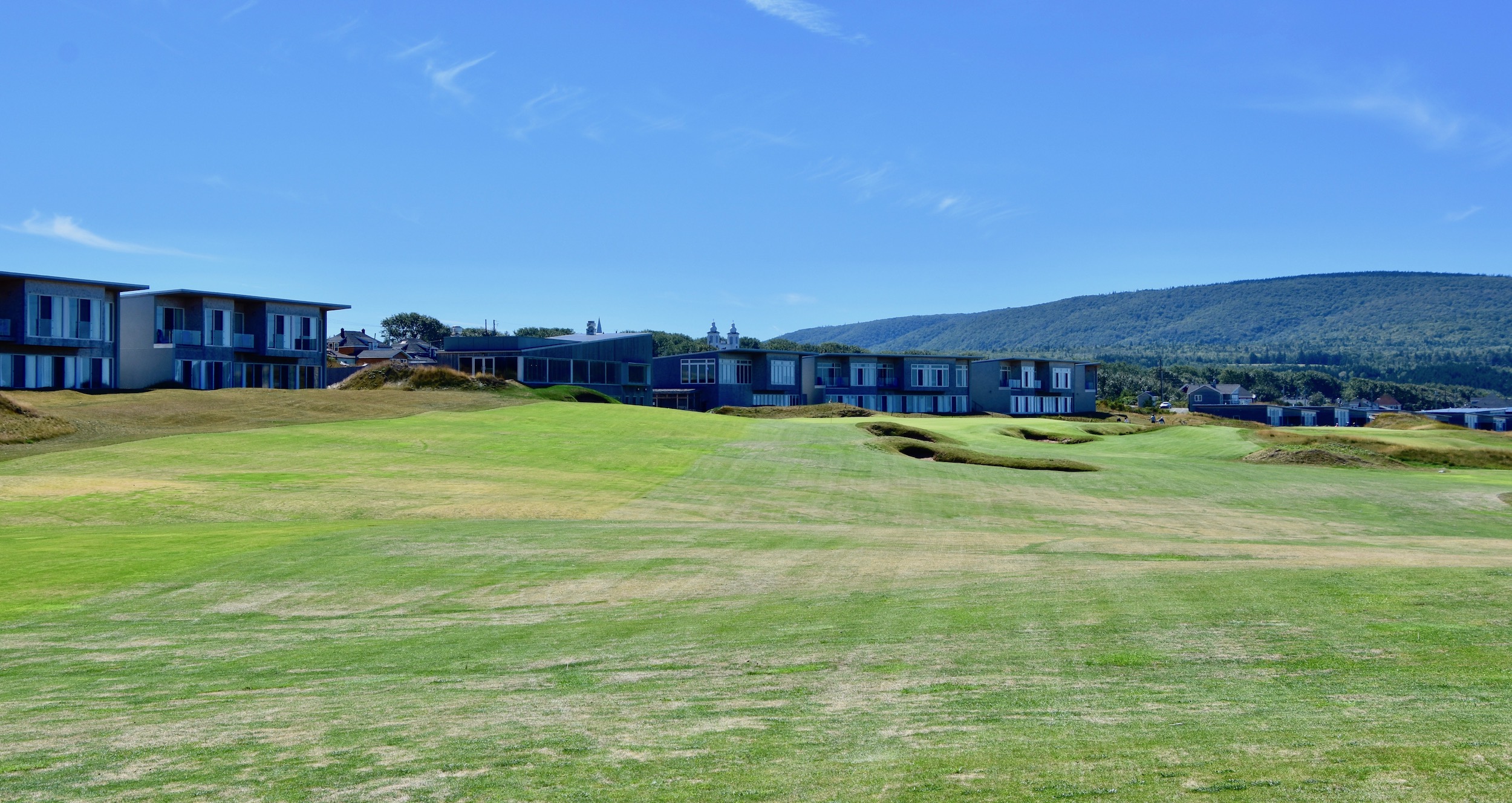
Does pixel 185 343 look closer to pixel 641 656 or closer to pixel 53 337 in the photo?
pixel 53 337

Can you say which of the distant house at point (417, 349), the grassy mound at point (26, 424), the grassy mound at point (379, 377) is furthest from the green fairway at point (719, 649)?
the distant house at point (417, 349)

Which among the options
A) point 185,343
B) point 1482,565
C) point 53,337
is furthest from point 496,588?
point 185,343

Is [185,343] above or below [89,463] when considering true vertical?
above

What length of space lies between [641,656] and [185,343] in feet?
213

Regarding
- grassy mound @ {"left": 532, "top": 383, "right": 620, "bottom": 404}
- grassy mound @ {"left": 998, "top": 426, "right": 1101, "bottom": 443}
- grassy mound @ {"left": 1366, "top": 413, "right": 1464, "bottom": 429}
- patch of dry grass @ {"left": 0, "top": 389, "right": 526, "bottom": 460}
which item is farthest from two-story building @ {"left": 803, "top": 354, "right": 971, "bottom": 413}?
patch of dry grass @ {"left": 0, "top": 389, "right": 526, "bottom": 460}

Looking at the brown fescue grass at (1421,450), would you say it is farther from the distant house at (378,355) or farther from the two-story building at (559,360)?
the distant house at (378,355)

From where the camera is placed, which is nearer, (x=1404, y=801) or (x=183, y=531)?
(x=1404, y=801)

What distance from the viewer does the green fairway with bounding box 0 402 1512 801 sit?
8344 millimetres

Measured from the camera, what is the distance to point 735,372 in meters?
101

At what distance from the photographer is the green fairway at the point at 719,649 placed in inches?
328

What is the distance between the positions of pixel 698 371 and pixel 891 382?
21.4 metres

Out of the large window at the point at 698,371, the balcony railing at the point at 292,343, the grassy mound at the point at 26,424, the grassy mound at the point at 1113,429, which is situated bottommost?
the grassy mound at the point at 1113,429

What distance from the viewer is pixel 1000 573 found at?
1894 centimetres

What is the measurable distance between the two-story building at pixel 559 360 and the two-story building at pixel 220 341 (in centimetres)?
1069
